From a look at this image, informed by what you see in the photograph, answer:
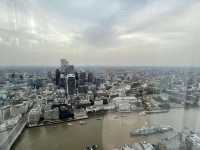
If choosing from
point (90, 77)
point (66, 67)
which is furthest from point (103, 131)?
point (66, 67)

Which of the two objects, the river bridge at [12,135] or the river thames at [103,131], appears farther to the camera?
the river thames at [103,131]

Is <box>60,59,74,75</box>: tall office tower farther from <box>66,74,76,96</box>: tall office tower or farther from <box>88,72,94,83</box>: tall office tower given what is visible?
<box>88,72,94,83</box>: tall office tower

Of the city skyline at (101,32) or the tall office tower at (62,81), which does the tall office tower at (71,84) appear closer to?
the tall office tower at (62,81)

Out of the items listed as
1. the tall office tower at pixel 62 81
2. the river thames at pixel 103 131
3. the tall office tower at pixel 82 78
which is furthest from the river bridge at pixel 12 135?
the tall office tower at pixel 82 78

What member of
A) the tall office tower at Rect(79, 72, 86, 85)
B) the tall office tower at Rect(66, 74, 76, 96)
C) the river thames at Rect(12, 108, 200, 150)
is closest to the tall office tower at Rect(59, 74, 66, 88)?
the tall office tower at Rect(66, 74, 76, 96)

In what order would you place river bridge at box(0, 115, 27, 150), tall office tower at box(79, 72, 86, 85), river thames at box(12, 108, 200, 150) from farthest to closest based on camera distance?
tall office tower at box(79, 72, 86, 85), river thames at box(12, 108, 200, 150), river bridge at box(0, 115, 27, 150)

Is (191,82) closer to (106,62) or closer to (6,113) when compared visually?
(106,62)

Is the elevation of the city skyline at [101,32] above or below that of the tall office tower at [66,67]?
above
